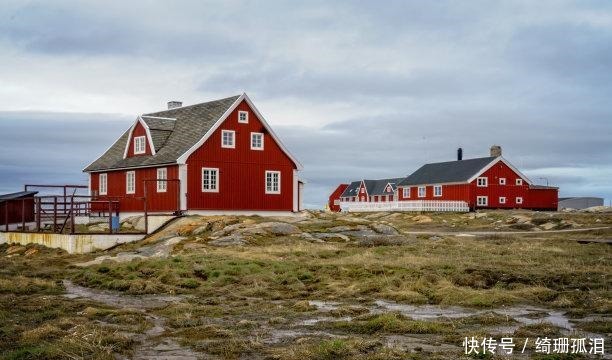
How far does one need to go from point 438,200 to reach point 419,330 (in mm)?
64884

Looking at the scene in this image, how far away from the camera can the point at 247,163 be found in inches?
1692

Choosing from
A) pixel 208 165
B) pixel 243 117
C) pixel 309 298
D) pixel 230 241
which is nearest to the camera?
pixel 309 298

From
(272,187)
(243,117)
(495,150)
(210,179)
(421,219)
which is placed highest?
(243,117)

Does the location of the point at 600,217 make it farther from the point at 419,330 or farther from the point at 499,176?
the point at 419,330

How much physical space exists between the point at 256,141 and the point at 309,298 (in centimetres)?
2624

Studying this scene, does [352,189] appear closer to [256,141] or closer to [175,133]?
[256,141]

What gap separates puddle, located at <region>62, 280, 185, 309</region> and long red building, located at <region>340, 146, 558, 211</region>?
178ft

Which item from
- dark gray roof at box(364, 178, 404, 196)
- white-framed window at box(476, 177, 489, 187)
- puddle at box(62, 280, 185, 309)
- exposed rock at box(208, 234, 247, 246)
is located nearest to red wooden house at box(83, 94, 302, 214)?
exposed rock at box(208, 234, 247, 246)

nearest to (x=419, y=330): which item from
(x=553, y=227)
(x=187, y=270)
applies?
(x=187, y=270)

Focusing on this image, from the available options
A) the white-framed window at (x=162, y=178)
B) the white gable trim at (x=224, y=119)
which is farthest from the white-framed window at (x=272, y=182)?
the white-framed window at (x=162, y=178)

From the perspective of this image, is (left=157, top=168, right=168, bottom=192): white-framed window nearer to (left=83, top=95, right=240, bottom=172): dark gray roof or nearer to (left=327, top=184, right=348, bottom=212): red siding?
(left=83, top=95, right=240, bottom=172): dark gray roof

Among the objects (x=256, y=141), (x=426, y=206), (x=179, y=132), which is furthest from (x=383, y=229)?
(x=426, y=206)

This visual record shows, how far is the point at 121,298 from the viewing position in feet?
61.9

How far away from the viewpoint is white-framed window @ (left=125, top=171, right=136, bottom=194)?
145ft
